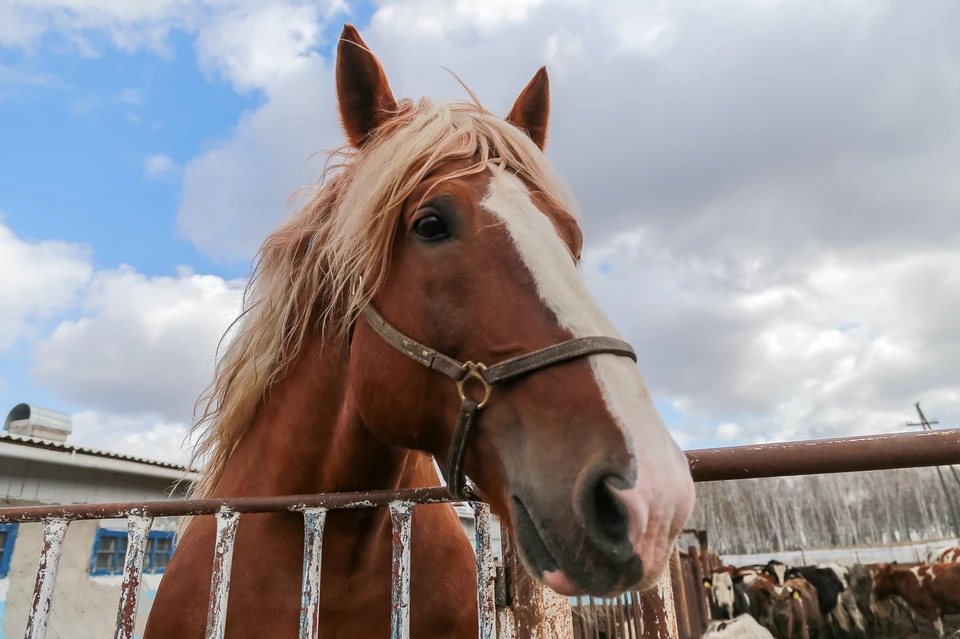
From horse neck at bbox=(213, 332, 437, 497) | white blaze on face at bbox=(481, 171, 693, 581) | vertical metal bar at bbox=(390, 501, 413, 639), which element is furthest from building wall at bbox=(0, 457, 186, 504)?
white blaze on face at bbox=(481, 171, 693, 581)

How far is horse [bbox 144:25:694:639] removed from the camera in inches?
43.3

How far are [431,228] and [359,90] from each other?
78 centimetres

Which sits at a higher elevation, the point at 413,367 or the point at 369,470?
the point at 413,367

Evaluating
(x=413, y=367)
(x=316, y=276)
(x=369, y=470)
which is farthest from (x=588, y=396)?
(x=316, y=276)

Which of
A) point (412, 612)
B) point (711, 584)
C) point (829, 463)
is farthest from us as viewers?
point (711, 584)

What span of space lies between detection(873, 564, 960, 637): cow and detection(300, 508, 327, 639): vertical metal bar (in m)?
17.5

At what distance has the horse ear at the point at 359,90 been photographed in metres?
1.98

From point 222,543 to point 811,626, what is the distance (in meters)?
17.2

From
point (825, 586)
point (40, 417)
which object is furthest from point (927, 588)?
point (40, 417)

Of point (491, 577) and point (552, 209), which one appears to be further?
point (552, 209)

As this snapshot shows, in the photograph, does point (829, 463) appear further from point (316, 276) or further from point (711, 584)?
point (711, 584)

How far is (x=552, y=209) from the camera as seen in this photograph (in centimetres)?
165

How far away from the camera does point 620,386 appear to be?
1164 mm

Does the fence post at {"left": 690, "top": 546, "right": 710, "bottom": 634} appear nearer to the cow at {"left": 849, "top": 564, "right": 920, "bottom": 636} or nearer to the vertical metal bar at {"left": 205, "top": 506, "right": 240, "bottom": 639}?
the cow at {"left": 849, "top": 564, "right": 920, "bottom": 636}
